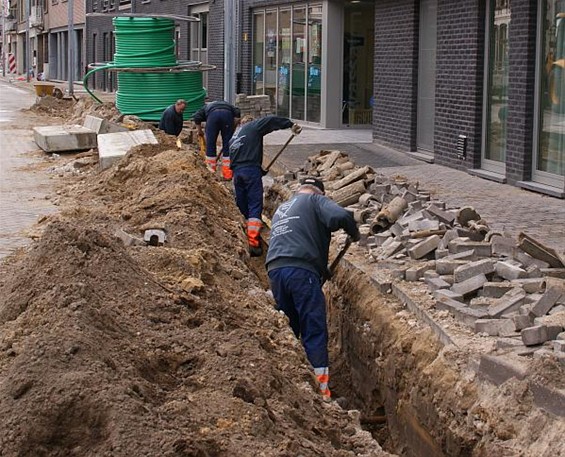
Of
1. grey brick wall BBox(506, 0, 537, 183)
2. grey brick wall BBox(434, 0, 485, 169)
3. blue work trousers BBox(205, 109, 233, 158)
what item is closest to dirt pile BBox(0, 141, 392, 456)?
grey brick wall BBox(506, 0, 537, 183)

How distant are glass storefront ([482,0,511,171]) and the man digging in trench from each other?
765 cm

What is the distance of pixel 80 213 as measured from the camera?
1155 cm

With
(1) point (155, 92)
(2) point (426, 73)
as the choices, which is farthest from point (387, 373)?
(1) point (155, 92)

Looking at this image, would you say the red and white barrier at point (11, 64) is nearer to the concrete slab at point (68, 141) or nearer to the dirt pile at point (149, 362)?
the concrete slab at point (68, 141)

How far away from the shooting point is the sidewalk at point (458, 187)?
39.7 ft

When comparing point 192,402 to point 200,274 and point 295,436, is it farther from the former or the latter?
point 200,274

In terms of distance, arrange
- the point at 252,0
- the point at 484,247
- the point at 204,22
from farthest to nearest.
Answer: the point at 204,22 → the point at 252,0 → the point at 484,247

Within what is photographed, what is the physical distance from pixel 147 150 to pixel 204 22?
1708cm

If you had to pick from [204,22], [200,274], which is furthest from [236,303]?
[204,22]

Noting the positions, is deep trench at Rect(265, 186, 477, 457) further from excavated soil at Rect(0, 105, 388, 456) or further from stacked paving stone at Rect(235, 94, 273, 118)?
stacked paving stone at Rect(235, 94, 273, 118)

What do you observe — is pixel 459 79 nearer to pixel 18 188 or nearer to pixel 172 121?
pixel 172 121

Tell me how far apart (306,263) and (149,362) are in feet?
10.0

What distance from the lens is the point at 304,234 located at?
8.59 meters

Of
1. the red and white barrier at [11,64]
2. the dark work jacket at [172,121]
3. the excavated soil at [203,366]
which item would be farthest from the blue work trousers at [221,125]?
the red and white barrier at [11,64]
